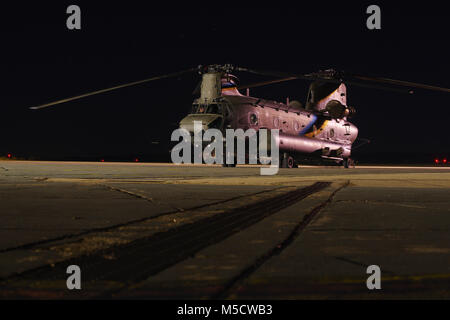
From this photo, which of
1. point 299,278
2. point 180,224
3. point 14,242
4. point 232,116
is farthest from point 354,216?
point 232,116

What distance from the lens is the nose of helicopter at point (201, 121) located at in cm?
2439

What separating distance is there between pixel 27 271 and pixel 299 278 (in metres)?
2.03

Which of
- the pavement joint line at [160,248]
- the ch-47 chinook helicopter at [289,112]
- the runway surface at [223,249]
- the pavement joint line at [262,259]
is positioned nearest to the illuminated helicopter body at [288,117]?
the ch-47 chinook helicopter at [289,112]

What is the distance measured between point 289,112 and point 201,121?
266 inches

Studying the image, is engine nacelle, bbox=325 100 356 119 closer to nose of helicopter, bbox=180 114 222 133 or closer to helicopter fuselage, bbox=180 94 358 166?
helicopter fuselage, bbox=180 94 358 166

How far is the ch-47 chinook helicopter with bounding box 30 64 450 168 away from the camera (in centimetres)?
2483

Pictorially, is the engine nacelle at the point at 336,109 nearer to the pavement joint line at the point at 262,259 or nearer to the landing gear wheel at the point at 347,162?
the landing gear wheel at the point at 347,162

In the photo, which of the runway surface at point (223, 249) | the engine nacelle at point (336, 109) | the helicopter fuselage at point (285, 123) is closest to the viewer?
the runway surface at point (223, 249)

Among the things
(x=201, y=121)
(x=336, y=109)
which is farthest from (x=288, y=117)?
(x=201, y=121)

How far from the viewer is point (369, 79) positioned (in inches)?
1067

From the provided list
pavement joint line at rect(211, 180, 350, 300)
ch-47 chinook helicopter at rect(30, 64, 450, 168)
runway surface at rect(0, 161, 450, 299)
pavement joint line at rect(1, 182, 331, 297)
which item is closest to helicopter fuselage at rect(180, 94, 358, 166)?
ch-47 chinook helicopter at rect(30, 64, 450, 168)

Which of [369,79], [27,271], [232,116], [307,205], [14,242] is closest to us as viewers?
[27,271]
